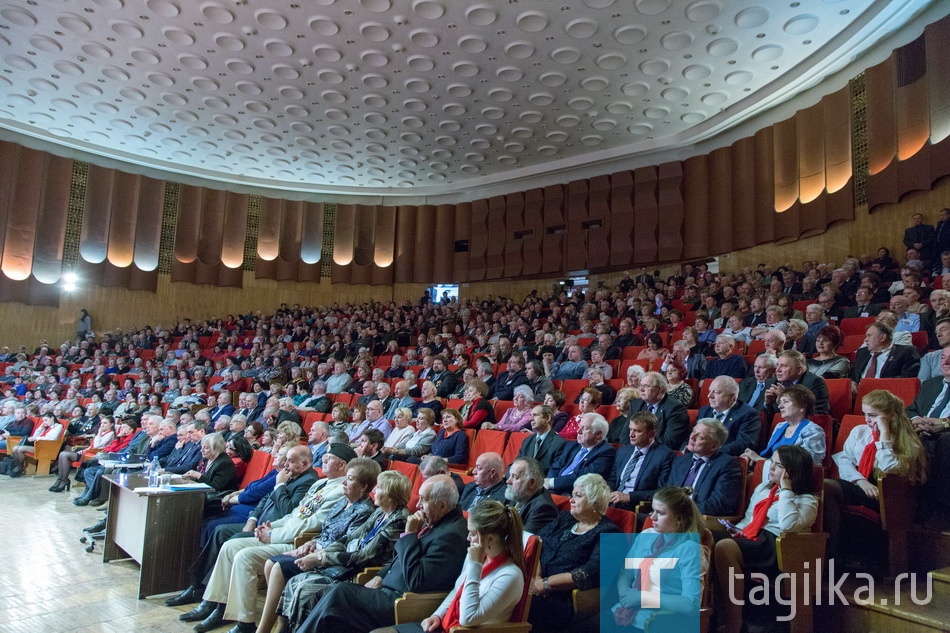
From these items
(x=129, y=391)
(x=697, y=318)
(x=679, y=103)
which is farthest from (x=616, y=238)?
(x=129, y=391)

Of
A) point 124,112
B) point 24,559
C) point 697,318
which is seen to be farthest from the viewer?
point 124,112

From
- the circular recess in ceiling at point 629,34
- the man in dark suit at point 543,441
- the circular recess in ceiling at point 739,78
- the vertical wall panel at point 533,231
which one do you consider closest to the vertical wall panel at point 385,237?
the vertical wall panel at point 533,231

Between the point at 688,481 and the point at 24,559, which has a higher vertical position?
the point at 688,481

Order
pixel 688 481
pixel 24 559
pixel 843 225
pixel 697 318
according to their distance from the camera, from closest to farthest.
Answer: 1. pixel 688 481
2. pixel 24 559
3. pixel 697 318
4. pixel 843 225

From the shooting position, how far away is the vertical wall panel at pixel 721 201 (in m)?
10.2

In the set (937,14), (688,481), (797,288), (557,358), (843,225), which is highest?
(937,14)

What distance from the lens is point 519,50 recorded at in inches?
324

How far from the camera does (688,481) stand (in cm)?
282

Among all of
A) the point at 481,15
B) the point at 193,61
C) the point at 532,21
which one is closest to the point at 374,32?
the point at 481,15

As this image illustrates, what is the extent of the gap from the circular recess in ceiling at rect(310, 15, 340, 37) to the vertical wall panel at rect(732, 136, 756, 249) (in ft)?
20.6

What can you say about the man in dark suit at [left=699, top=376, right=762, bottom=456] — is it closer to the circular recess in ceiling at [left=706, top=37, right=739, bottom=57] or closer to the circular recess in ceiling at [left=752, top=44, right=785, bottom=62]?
the circular recess in ceiling at [left=706, top=37, right=739, bottom=57]

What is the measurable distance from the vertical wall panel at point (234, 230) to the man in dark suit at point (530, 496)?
41.6 ft

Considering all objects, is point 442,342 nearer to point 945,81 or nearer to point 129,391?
point 129,391

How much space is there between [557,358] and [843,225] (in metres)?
4.57
